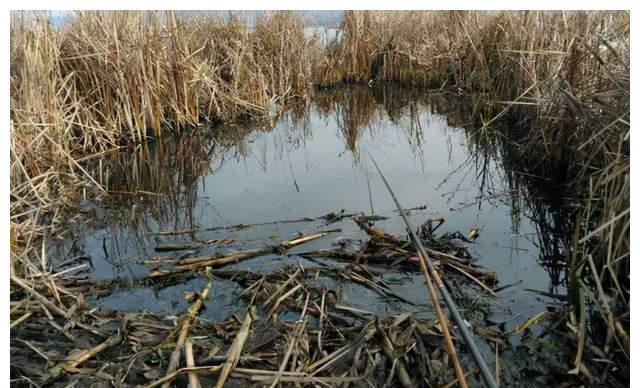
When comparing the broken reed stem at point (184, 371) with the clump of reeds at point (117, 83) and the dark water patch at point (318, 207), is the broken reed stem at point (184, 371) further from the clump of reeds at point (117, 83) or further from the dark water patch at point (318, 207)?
the clump of reeds at point (117, 83)

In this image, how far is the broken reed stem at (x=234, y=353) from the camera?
7.25ft

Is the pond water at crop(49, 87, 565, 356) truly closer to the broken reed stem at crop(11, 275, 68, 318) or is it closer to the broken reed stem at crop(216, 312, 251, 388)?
the broken reed stem at crop(11, 275, 68, 318)

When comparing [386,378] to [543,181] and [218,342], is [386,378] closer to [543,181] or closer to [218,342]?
[218,342]

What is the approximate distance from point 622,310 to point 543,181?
2.60 metres

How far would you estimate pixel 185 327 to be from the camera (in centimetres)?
261

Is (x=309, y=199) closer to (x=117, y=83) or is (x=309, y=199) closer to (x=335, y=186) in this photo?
(x=335, y=186)

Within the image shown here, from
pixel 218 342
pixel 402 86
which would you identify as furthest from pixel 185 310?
pixel 402 86

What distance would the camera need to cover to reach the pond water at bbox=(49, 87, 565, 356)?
318 cm

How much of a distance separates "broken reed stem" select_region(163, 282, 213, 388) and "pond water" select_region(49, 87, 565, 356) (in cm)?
9

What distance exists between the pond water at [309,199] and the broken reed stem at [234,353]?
15.9 inches

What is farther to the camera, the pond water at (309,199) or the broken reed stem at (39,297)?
the pond water at (309,199)

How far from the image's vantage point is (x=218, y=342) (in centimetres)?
257

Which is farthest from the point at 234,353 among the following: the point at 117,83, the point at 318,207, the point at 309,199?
the point at 117,83

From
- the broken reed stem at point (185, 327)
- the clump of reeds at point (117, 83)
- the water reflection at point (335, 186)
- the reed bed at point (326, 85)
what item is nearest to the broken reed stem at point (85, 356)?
the broken reed stem at point (185, 327)
